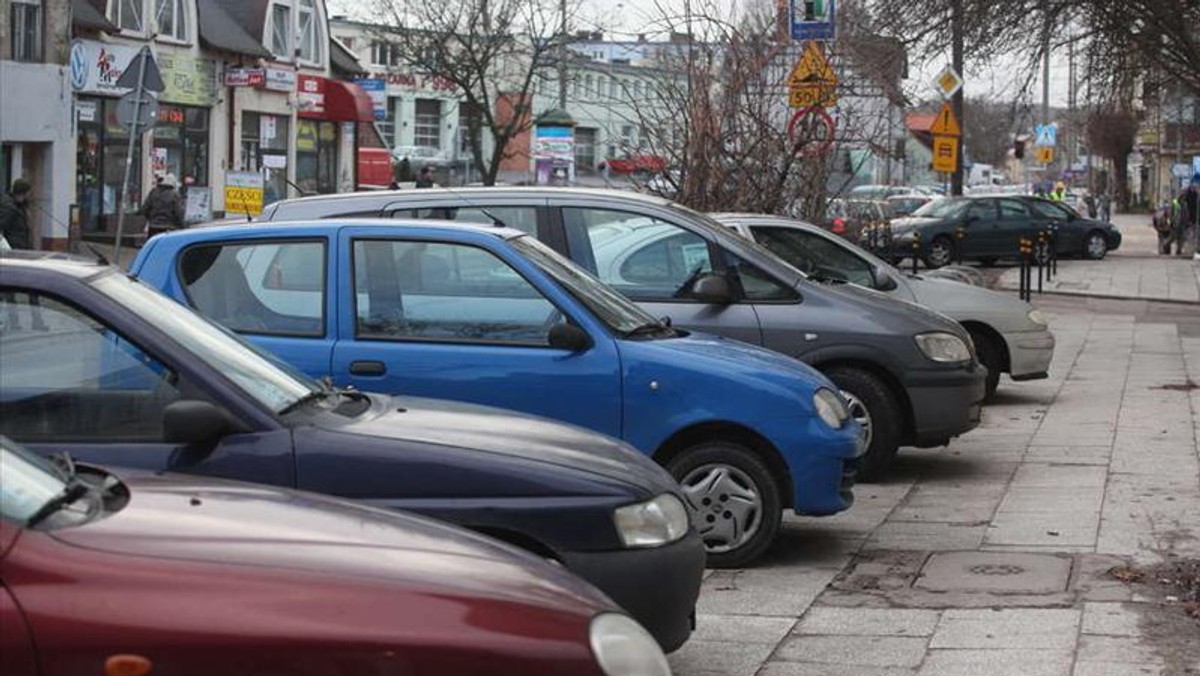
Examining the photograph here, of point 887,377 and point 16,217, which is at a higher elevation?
point 16,217

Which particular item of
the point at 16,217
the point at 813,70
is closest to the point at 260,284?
the point at 813,70

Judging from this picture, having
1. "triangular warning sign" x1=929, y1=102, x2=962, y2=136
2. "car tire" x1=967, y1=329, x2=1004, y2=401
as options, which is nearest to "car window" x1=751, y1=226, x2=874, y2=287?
"car tire" x1=967, y1=329, x2=1004, y2=401

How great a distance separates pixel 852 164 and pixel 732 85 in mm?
2335

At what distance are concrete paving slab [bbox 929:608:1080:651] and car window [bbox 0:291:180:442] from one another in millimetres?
3243

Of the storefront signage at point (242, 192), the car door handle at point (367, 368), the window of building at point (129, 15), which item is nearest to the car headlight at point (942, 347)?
the car door handle at point (367, 368)

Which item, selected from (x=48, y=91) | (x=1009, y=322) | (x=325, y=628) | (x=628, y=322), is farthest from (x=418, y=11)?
(x=325, y=628)

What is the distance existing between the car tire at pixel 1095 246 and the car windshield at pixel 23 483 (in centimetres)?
3944

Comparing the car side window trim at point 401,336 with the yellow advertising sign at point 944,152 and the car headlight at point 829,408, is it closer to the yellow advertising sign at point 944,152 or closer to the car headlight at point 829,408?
the car headlight at point 829,408

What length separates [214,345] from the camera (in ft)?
18.7

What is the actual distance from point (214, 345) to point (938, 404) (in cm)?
595

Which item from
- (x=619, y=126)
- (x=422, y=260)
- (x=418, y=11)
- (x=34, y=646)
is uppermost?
(x=418, y=11)

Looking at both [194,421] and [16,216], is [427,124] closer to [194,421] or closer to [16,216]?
[16,216]

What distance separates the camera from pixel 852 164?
66.3ft

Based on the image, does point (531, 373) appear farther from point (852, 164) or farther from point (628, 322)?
point (852, 164)
